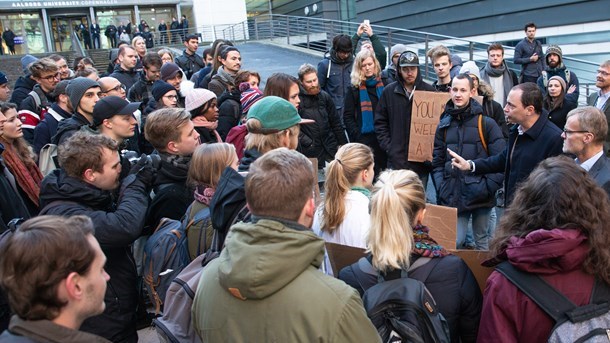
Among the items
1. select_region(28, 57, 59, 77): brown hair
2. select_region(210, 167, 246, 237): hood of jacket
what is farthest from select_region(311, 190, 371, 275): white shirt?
select_region(28, 57, 59, 77): brown hair

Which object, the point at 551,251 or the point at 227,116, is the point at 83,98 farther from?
the point at 551,251

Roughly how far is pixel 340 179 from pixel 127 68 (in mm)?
6217

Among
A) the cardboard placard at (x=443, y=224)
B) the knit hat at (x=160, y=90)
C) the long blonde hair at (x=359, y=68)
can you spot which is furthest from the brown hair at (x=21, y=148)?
the long blonde hair at (x=359, y=68)

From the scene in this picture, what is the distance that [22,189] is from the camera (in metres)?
3.77

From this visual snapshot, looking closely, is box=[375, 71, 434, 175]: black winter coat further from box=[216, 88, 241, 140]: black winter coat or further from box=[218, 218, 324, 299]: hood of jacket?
box=[218, 218, 324, 299]: hood of jacket

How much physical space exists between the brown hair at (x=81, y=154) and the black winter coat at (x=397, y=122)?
11.2 ft

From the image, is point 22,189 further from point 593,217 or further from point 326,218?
point 593,217

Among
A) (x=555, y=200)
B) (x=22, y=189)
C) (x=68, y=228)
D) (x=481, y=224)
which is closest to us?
(x=68, y=228)

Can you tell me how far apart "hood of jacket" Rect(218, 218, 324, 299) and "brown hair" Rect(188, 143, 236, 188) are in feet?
3.47

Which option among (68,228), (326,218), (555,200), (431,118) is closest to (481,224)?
(431,118)

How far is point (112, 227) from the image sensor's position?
8.82 feet

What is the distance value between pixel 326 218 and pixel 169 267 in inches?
A: 37.2

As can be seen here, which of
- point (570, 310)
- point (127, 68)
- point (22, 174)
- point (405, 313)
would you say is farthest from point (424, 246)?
point (127, 68)

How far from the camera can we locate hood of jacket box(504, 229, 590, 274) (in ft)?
6.09
